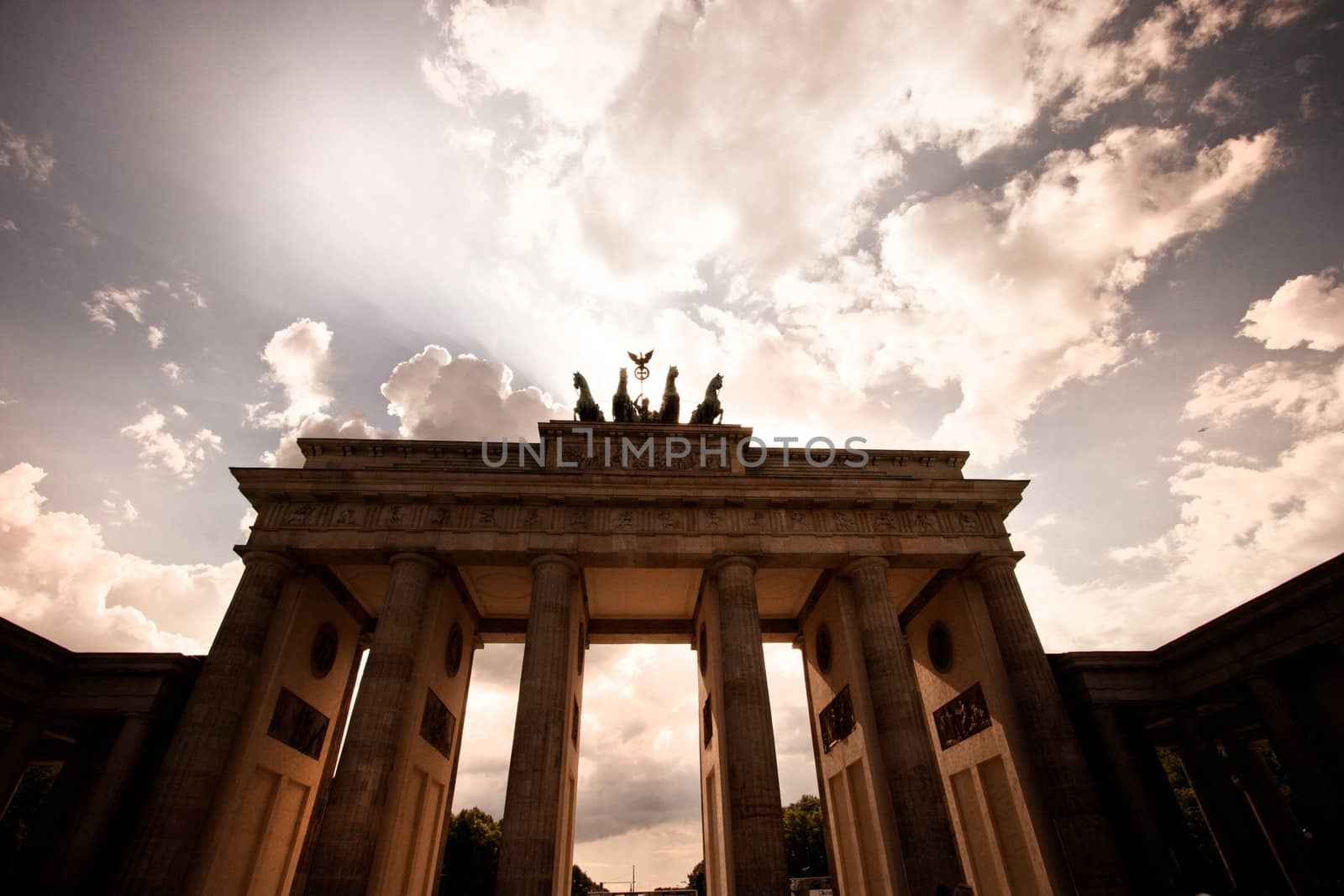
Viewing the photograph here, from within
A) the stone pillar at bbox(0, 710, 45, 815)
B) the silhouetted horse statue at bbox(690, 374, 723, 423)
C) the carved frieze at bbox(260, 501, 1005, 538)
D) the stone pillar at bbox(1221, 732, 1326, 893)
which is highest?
the silhouetted horse statue at bbox(690, 374, 723, 423)

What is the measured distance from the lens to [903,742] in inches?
743

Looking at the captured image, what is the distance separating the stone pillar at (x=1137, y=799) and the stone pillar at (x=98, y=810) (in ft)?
91.2

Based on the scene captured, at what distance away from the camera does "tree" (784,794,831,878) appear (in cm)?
6975

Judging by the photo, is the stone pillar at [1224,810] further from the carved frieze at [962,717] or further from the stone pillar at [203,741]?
the stone pillar at [203,741]

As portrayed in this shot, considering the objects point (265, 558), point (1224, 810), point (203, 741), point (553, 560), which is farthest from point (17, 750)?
point (1224, 810)

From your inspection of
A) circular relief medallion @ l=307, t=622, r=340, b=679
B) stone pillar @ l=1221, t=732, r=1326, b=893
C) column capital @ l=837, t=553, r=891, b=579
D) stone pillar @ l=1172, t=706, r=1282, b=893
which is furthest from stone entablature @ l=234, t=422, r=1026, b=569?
stone pillar @ l=1221, t=732, r=1326, b=893

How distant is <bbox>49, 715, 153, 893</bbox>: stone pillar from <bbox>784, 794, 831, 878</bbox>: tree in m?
65.6

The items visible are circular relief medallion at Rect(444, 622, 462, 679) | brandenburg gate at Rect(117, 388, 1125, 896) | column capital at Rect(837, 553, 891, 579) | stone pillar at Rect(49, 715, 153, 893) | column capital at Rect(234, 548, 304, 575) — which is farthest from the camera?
A: circular relief medallion at Rect(444, 622, 462, 679)

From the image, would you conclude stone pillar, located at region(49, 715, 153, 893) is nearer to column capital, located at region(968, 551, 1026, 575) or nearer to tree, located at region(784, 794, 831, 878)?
column capital, located at region(968, 551, 1026, 575)

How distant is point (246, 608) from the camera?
19.9 m

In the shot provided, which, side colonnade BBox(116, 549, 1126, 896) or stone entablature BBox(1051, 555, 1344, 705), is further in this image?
side colonnade BBox(116, 549, 1126, 896)

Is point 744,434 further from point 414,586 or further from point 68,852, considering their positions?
point 68,852

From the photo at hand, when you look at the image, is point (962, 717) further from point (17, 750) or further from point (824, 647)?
point (17, 750)

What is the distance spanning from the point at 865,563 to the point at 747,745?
749cm
